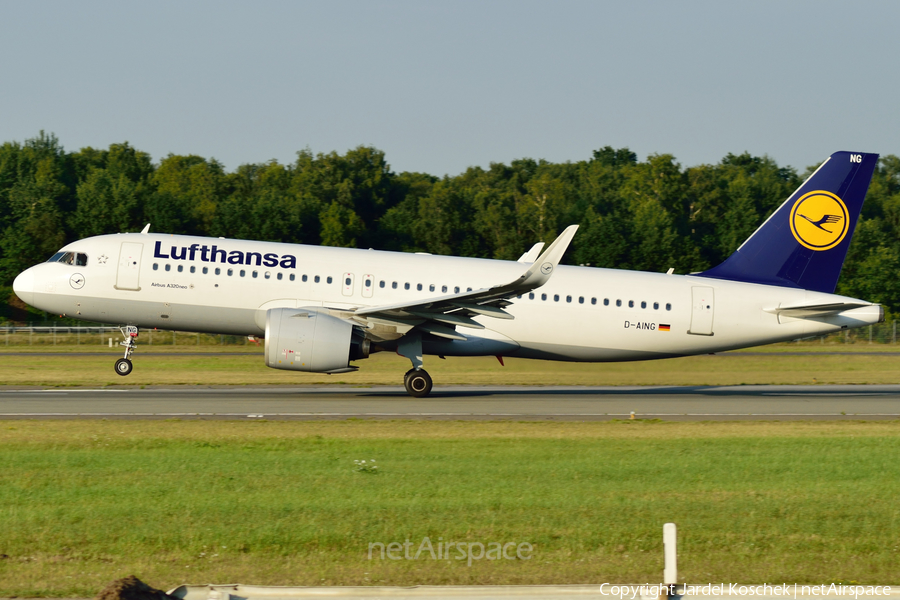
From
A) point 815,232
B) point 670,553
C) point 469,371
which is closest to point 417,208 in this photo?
point 469,371

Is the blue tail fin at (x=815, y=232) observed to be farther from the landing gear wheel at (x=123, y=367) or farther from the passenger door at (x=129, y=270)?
the landing gear wheel at (x=123, y=367)

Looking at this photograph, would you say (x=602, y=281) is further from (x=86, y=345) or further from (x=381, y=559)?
(x=86, y=345)

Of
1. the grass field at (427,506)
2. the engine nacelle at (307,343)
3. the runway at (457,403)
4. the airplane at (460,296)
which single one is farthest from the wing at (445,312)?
the grass field at (427,506)

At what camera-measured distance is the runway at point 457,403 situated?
806 inches

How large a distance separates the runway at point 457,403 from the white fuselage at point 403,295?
171cm

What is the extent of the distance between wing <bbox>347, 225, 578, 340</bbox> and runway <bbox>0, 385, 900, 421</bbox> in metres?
1.84

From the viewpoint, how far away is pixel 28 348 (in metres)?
48.2

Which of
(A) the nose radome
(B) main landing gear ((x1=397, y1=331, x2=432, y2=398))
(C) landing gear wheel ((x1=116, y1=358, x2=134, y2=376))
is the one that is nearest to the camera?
(B) main landing gear ((x1=397, y1=331, x2=432, y2=398))

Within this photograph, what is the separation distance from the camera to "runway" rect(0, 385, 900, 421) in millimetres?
20484

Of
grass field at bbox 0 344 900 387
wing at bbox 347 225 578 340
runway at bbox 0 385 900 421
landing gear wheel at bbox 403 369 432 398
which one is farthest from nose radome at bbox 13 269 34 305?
landing gear wheel at bbox 403 369 432 398

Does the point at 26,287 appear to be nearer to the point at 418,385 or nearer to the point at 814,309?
the point at 418,385

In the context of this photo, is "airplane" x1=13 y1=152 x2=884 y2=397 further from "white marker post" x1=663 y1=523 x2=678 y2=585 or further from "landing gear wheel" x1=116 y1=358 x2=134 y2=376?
"white marker post" x1=663 y1=523 x2=678 y2=585

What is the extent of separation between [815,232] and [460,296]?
1087 cm

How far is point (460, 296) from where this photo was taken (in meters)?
22.7
